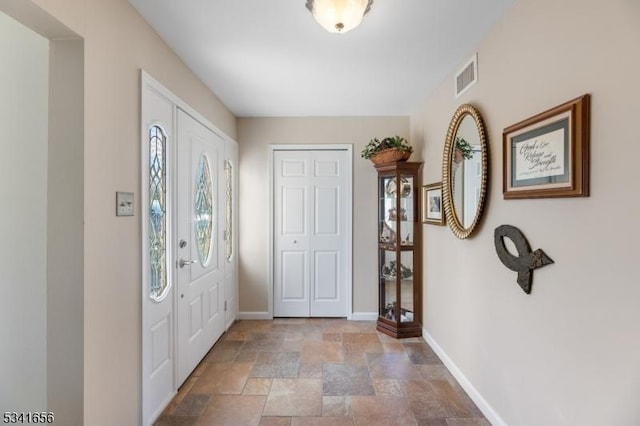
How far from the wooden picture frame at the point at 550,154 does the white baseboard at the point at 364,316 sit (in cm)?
246

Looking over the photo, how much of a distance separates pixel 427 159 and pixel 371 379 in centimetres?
218

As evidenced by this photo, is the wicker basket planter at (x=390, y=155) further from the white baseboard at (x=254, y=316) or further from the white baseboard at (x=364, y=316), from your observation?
the white baseboard at (x=254, y=316)

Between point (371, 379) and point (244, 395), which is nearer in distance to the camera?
point (244, 395)

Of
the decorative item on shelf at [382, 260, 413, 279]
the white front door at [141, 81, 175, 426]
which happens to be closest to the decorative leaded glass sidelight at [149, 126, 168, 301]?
the white front door at [141, 81, 175, 426]

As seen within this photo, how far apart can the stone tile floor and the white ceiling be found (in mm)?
2426

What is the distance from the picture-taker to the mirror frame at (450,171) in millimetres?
2064

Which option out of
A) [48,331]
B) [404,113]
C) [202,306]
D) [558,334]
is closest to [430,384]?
[558,334]

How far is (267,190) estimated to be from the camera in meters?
3.88

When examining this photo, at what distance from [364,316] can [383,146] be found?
6.69ft

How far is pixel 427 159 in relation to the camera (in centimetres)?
331

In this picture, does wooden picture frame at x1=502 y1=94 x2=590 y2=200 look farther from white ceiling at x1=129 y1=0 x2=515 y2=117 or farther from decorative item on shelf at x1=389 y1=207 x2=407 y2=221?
decorative item on shelf at x1=389 y1=207 x2=407 y2=221

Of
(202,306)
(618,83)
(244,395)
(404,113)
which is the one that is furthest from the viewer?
(404,113)

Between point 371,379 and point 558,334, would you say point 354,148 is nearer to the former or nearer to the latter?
point 371,379

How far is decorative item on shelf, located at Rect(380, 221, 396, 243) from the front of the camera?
3545mm
